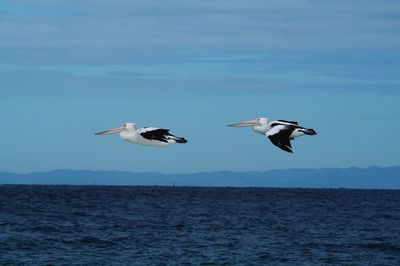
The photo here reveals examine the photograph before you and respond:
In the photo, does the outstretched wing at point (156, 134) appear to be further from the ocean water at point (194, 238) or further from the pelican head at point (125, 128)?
the ocean water at point (194, 238)

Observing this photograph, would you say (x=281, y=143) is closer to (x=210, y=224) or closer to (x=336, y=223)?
(x=210, y=224)

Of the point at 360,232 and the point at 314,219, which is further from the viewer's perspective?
the point at 314,219

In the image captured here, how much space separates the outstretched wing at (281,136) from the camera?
39.4ft

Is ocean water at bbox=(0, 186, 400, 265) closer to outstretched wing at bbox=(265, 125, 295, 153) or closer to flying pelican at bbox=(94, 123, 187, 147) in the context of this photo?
flying pelican at bbox=(94, 123, 187, 147)

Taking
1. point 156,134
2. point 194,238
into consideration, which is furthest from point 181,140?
point 194,238

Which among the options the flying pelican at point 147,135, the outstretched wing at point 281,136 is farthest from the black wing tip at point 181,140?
the outstretched wing at point 281,136

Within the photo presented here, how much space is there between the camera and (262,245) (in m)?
52.2

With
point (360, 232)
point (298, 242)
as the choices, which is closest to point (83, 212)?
point (360, 232)

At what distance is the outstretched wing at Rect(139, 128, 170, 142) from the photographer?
13.2 metres

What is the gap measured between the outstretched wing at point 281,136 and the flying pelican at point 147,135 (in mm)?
1200

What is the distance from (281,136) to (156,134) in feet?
6.18

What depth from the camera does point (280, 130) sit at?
12.8 metres

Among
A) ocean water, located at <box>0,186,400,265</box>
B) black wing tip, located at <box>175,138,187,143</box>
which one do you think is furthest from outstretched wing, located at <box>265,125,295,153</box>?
ocean water, located at <box>0,186,400,265</box>

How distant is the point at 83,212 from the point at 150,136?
73170mm
